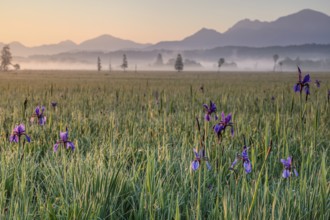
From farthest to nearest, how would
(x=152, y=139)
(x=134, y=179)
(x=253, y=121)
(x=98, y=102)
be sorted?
(x=98, y=102), (x=253, y=121), (x=152, y=139), (x=134, y=179)

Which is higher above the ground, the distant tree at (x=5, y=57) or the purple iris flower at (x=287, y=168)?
the distant tree at (x=5, y=57)

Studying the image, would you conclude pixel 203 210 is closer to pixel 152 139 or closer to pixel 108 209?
pixel 108 209

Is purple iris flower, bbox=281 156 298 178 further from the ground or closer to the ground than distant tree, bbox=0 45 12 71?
closer to the ground

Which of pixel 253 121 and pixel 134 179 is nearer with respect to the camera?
pixel 134 179

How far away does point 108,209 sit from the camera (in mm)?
2916

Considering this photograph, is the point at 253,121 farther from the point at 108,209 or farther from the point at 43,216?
the point at 43,216

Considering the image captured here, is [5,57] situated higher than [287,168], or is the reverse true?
[5,57]

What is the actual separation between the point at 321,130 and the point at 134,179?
4.40 m

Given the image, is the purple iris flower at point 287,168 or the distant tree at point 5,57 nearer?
the purple iris flower at point 287,168

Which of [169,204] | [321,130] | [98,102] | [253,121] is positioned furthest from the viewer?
[98,102]

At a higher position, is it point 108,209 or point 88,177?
point 88,177

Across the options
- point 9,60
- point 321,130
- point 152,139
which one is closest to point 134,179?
point 152,139

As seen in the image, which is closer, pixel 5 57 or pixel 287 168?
pixel 287 168

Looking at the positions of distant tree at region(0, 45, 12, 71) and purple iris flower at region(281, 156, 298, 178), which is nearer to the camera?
purple iris flower at region(281, 156, 298, 178)
